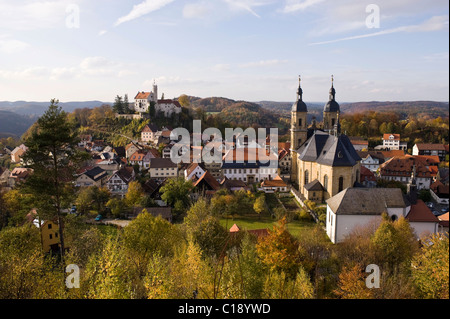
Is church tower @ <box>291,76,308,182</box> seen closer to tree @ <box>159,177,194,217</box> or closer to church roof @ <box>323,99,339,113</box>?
church roof @ <box>323,99,339,113</box>

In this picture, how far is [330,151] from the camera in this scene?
34906 mm

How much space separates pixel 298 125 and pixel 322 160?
1005 centimetres

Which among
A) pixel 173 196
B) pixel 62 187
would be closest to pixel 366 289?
pixel 62 187

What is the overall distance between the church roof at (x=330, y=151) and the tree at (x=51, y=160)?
87.8 ft

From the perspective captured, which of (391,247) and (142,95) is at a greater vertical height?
(142,95)

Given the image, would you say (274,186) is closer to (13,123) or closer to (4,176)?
(4,176)

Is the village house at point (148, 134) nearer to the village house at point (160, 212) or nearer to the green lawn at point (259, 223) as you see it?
the village house at point (160, 212)

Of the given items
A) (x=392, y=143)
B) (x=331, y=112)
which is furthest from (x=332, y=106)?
(x=392, y=143)

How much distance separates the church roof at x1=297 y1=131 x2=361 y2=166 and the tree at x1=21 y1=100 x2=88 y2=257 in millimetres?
26765

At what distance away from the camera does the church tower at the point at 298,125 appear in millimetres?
44031

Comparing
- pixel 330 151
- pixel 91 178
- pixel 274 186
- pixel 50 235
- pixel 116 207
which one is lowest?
pixel 50 235

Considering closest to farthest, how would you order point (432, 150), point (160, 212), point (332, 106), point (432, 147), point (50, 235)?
point (50, 235), point (160, 212), point (332, 106), point (432, 150), point (432, 147)

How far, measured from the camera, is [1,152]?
61.6 m

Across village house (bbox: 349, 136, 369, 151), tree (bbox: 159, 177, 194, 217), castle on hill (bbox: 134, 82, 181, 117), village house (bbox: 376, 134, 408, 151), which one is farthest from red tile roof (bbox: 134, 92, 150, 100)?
village house (bbox: 376, 134, 408, 151)
